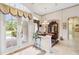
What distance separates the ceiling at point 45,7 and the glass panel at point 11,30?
1.50 feet

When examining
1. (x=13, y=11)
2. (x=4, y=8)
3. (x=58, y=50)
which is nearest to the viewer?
(x=4, y=8)

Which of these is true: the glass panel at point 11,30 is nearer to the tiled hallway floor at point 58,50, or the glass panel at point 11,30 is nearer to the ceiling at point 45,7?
the tiled hallway floor at point 58,50

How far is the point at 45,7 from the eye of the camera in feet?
9.39

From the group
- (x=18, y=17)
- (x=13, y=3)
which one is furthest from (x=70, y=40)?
(x=13, y=3)

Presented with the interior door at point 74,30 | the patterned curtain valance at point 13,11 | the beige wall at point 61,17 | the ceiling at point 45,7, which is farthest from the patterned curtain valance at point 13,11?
the interior door at point 74,30

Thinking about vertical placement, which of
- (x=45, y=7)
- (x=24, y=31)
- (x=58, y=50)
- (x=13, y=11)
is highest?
(x=45, y=7)

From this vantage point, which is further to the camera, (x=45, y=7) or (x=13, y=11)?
(x=45, y=7)

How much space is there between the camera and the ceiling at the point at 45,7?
281 cm

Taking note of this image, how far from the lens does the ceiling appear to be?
2811mm

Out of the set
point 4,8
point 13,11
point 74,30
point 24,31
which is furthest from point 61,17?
point 4,8

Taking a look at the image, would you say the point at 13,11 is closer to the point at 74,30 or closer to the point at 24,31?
the point at 24,31

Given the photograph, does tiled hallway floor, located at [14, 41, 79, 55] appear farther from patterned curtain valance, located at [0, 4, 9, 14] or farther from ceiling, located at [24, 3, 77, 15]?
patterned curtain valance, located at [0, 4, 9, 14]

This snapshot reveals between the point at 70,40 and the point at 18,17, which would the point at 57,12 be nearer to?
the point at 70,40

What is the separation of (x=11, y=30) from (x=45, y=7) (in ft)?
2.95
